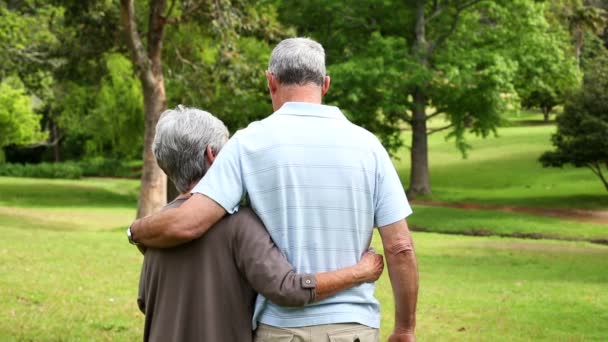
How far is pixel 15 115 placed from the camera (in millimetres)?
47375

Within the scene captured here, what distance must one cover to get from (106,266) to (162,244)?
1118cm

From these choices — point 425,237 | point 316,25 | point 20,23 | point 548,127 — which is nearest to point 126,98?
point 316,25

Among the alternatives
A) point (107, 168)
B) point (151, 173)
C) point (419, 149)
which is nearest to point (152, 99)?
point (151, 173)

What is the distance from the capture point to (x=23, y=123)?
47781 millimetres

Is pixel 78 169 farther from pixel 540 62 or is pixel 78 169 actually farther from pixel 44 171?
pixel 540 62

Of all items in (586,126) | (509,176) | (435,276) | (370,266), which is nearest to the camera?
(370,266)

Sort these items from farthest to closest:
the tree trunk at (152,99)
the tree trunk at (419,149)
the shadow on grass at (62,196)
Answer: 1. the tree trunk at (419,149)
2. the shadow on grass at (62,196)
3. the tree trunk at (152,99)

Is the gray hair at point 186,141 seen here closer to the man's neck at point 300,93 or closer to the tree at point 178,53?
the man's neck at point 300,93

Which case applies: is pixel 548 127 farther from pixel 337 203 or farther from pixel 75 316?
pixel 337 203

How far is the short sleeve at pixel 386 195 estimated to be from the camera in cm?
382

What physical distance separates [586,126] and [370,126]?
8.96m

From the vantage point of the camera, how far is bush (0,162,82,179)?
179ft

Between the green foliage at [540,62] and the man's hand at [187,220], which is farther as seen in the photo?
the green foliage at [540,62]

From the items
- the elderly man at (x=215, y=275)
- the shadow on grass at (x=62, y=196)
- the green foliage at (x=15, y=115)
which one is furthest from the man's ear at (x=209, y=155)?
the green foliage at (x=15, y=115)
